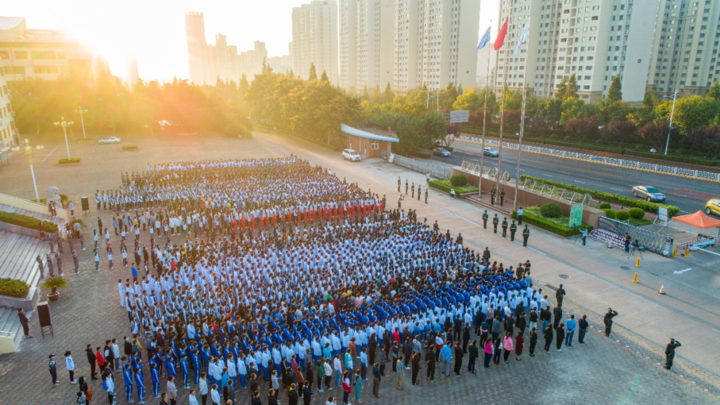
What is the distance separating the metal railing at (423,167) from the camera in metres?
35.4

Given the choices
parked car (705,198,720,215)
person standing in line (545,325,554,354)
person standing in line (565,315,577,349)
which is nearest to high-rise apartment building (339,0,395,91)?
parked car (705,198,720,215)

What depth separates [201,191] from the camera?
2673 cm

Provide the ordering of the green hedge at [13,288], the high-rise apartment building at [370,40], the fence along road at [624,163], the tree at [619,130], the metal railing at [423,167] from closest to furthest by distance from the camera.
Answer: the green hedge at [13,288]
the metal railing at [423,167]
the fence along road at [624,163]
the tree at [619,130]
the high-rise apartment building at [370,40]

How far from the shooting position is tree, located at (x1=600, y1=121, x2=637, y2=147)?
49.6 meters

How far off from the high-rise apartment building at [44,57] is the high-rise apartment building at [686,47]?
10080 cm

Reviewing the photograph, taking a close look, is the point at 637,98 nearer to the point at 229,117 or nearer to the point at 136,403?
the point at 229,117

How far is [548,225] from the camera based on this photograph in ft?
76.1

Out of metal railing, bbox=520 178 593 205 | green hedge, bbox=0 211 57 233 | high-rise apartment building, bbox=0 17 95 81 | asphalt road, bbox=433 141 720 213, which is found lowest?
asphalt road, bbox=433 141 720 213

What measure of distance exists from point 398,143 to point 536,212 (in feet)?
74.5

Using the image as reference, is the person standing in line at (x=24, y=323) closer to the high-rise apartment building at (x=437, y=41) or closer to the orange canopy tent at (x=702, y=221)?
the orange canopy tent at (x=702, y=221)

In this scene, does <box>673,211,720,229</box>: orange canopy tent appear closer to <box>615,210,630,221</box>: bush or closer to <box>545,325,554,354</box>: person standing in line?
<box>615,210,630,221</box>: bush

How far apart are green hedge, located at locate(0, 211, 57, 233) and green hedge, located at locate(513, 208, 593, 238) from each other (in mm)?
23793

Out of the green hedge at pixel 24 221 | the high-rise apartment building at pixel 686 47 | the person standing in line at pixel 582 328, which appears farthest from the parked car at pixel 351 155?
the high-rise apartment building at pixel 686 47

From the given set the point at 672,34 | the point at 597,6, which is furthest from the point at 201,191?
the point at 672,34
